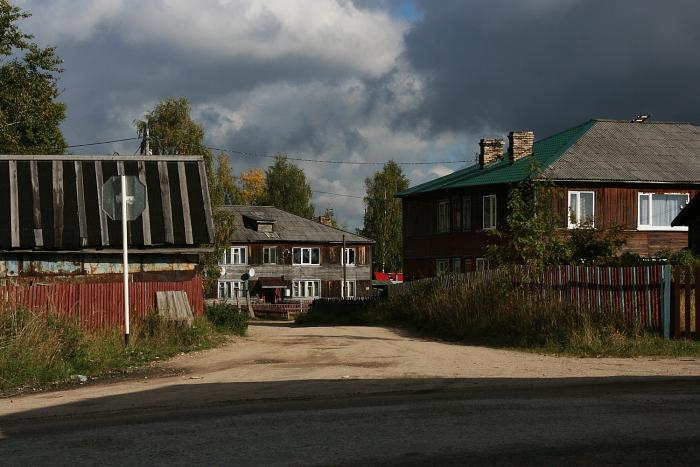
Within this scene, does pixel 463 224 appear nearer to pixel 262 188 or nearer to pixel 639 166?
pixel 639 166

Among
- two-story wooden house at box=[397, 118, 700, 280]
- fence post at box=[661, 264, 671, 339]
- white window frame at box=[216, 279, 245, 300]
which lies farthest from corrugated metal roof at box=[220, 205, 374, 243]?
fence post at box=[661, 264, 671, 339]

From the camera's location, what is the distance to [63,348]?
1393cm

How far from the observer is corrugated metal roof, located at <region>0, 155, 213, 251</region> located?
67.1 ft

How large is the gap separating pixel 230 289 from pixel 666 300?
59038 millimetres

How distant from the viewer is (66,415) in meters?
9.38

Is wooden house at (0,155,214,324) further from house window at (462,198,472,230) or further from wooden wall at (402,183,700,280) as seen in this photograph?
house window at (462,198,472,230)

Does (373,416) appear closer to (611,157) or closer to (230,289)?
(611,157)

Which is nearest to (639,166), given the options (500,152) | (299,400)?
(500,152)

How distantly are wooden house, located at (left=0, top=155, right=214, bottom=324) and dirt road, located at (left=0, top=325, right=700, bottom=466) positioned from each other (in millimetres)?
7021

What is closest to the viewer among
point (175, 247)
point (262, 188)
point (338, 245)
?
point (175, 247)

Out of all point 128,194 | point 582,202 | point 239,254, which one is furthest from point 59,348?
point 239,254

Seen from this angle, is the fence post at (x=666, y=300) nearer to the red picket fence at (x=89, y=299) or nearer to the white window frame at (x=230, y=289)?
the red picket fence at (x=89, y=299)

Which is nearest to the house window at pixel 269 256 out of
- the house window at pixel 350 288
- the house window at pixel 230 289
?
the house window at pixel 230 289

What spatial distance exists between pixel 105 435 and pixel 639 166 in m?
34.8
